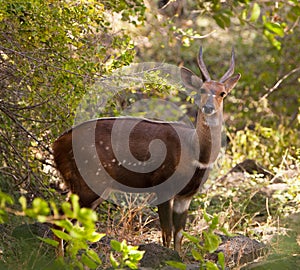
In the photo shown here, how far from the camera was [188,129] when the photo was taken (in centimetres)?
656

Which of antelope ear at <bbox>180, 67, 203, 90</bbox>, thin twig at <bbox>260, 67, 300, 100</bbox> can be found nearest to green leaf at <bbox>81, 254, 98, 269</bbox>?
antelope ear at <bbox>180, 67, 203, 90</bbox>

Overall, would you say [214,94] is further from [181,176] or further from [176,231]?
[176,231]

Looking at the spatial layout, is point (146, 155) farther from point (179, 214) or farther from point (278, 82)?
point (278, 82)

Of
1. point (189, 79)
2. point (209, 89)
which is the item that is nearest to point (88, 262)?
point (209, 89)

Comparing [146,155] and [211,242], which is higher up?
[211,242]

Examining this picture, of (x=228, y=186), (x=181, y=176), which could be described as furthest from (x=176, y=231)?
(x=228, y=186)

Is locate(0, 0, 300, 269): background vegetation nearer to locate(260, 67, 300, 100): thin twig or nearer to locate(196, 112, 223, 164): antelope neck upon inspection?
locate(196, 112, 223, 164): antelope neck

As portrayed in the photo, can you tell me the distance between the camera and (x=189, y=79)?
668 cm

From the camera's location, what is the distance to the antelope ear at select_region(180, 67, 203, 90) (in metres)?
6.61

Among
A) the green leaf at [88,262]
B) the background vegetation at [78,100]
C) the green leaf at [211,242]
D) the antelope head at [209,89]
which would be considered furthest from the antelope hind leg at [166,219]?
the green leaf at [88,262]

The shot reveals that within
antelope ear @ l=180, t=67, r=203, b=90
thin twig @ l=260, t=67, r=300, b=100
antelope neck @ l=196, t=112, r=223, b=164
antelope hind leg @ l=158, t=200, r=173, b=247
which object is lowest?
thin twig @ l=260, t=67, r=300, b=100

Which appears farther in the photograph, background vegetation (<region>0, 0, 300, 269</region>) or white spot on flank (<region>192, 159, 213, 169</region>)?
white spot on flank (<region>192, 159, 213, 169</region>)

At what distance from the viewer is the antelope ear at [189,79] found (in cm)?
661

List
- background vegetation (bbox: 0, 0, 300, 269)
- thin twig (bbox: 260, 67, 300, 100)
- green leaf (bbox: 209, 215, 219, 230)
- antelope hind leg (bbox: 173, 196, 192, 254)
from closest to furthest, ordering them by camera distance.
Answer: green leaf (bbox: 209, 215, 219, 230) < background vegetation (bbox: 0, 0, 300, 269) < antelope hind leg (bbox: 173, 196, 192, 254) < thin twig (bbox: 260, 67, 300, 100)
